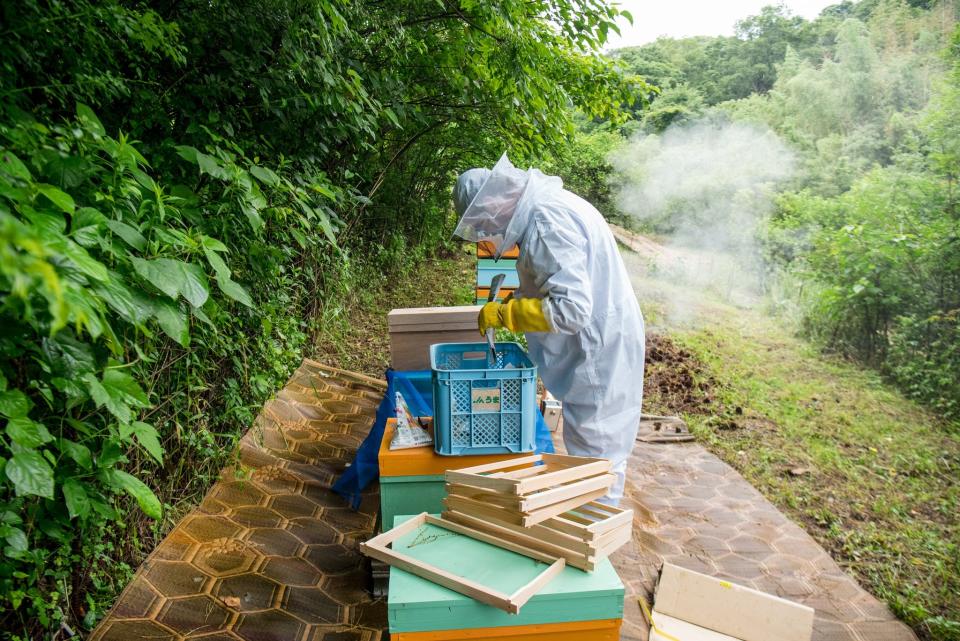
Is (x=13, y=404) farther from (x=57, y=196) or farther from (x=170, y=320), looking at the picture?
(x=57, y=196)

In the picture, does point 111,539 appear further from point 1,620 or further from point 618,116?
point 618,116

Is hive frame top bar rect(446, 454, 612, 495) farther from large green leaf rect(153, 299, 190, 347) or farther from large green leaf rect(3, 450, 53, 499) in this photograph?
large green leaf rect(3, 450, 53, 499)

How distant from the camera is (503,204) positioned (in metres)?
2.64

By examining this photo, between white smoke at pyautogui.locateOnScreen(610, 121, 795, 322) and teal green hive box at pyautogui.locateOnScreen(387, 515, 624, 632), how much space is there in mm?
6151

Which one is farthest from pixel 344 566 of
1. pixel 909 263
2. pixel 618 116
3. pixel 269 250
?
pixel 909 263

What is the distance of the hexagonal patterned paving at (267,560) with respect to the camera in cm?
224

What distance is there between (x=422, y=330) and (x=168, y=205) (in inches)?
72.7

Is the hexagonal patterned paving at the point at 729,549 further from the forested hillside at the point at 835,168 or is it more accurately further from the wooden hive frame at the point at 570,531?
the forested hillside at the point at 835,168

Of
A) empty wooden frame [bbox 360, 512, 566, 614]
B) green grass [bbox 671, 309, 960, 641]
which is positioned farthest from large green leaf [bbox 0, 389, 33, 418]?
green grass [bbox 671, 309, 960, 641]

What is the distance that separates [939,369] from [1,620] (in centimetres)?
592

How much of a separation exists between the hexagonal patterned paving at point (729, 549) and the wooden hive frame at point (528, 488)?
3.00ft

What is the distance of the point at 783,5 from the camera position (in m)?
8.42

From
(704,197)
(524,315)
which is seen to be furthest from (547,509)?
(704,197)

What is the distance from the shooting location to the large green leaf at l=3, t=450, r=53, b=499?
4.56ft
